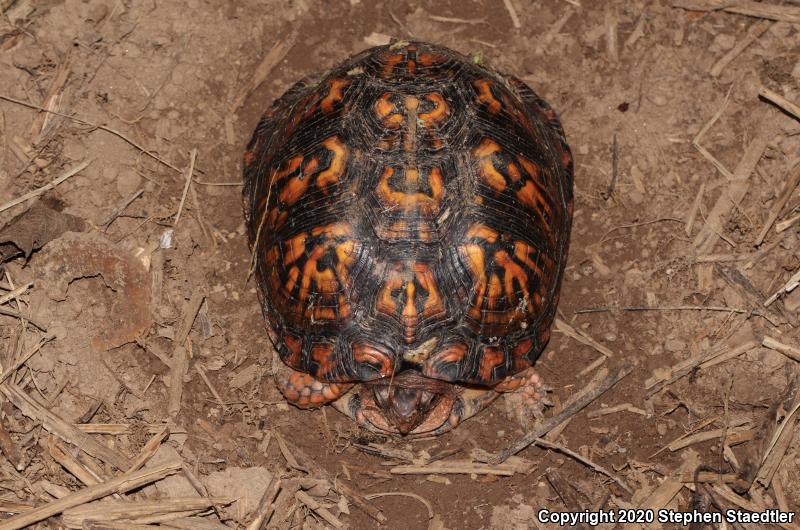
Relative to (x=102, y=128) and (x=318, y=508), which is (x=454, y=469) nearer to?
(x=318, y=508)

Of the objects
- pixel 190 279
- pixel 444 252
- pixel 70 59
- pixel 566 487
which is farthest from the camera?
pixel 70 59

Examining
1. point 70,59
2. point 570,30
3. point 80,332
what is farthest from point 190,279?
point 570,30

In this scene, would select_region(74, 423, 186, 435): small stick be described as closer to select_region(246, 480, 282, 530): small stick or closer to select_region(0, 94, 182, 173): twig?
select_region(246, 480, 282, 530): small stick

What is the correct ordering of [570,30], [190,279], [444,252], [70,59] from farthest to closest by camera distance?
1. [570,30]
2. [70,59]
3. [190,279]
4. [444,252]

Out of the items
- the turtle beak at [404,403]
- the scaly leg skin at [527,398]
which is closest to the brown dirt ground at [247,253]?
the scaly leg skin at [527,398]

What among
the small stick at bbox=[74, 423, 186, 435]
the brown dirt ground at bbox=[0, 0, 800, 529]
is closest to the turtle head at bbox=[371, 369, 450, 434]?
the brown dirt ground at bbox=[0, 0, 800, 529]

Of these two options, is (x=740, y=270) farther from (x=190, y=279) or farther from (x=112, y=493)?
(x=112, y=493)

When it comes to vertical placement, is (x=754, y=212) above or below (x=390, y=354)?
below
